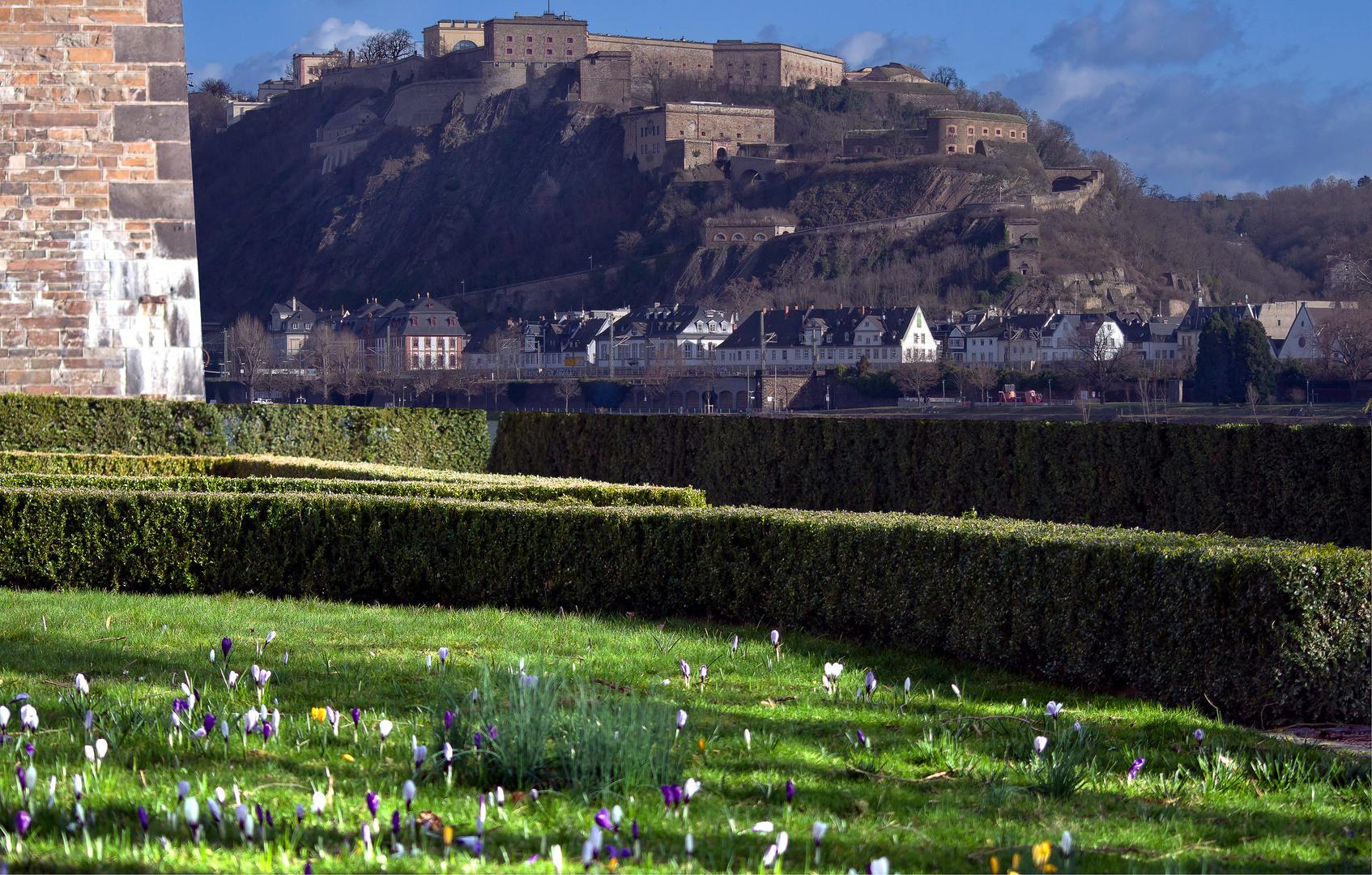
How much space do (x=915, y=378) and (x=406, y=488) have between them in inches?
3495

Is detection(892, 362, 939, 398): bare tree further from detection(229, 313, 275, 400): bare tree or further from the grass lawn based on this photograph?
the grass lawn

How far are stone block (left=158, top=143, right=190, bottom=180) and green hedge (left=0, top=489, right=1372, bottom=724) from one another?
8.36m

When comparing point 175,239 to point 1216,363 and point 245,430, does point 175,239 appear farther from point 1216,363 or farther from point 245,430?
point 1216,363

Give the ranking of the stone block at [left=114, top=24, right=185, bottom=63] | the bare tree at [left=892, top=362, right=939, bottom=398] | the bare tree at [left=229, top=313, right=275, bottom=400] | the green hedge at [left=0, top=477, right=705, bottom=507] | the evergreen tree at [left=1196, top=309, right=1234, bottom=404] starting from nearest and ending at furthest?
the green hedge at [left=0, top=477, right=705, bottom=507]
the stone block at [left=114, top=24, right=185, bottom=63]
the evergreen tree at [left=1196, top=309, right=1234, bottom=404]
the bare tree at [left=892, top=362, right=939, bottom=398]
the bare tree at [left=229, top=313, right=275, bottom=400]

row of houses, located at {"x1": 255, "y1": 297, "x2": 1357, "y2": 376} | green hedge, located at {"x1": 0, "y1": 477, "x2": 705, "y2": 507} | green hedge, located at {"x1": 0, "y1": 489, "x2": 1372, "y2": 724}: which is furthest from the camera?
row of houses, located at {"x1": 255, "y1": 297, "x2": 1357, "y2": 376}

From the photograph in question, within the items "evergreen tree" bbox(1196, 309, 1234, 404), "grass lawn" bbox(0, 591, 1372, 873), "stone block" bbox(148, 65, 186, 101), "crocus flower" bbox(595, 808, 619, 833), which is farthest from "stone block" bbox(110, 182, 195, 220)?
"evergreen tree" bbox(1196, 309, 1234, 404)

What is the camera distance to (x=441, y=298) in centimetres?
15338

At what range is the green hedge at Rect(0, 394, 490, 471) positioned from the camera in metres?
15.4

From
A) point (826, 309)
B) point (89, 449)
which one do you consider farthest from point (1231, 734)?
point (826, 309)

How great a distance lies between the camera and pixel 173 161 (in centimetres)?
1609

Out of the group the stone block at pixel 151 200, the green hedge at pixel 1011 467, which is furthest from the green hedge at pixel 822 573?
the stone block at pixel 151 200

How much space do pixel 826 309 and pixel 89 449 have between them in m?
103

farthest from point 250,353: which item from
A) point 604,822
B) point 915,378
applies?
point 604,822

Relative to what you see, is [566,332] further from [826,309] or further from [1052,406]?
[1052,406]
